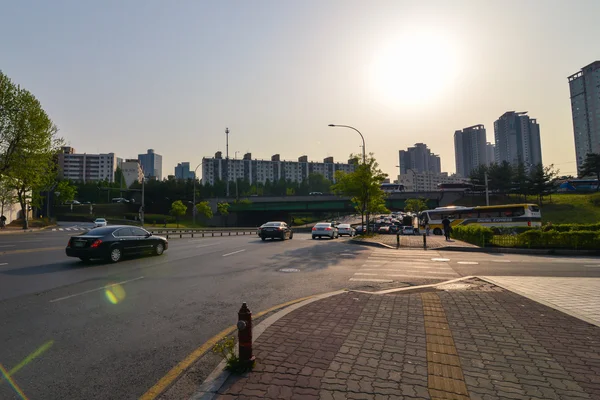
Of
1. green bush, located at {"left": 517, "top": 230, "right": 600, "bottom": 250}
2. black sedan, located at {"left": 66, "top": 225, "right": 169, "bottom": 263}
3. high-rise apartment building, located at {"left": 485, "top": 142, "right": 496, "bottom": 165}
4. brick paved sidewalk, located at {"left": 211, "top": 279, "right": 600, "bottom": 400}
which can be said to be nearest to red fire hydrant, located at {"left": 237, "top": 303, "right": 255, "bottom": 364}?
brick paved sidewalk, located at {"left": 211, "top": 279, "right": 600, "bottom": 400}

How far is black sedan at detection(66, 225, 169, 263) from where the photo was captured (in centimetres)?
1310

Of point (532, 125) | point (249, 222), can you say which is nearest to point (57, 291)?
point (249, 222)

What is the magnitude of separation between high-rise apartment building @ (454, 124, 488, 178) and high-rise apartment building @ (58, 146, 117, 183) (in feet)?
607

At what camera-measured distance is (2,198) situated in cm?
5009

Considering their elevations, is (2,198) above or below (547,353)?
above

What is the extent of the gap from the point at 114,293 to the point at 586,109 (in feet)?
496

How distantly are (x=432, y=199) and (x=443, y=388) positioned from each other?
73.2 meters

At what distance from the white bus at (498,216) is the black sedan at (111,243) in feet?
103

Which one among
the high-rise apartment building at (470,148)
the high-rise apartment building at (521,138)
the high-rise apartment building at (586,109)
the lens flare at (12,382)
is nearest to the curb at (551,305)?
the lens flare at (12,382)

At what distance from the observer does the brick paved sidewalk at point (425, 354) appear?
3492 mm

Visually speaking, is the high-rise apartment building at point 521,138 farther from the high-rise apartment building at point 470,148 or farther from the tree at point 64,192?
the tree at point 64,192

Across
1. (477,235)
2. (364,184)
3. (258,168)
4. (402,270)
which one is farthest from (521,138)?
(402,270)

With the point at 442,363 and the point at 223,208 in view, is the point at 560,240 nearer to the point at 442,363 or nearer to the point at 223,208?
the point at 442,363

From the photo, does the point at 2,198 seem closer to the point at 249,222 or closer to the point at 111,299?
the point at 249,222
